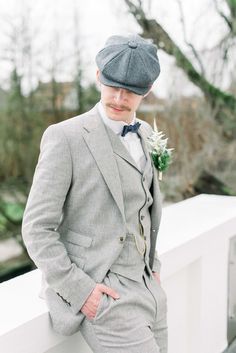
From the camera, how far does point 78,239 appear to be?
1271 mm

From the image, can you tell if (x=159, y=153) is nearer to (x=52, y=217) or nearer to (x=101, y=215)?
(x=101, y=215)

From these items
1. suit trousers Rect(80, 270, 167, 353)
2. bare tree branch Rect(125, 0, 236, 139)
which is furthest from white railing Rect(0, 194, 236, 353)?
bare tree branch Rect(125, 0, 236, 139)

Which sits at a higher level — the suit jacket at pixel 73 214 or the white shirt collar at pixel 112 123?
the white shirt collar at pixel 112 123

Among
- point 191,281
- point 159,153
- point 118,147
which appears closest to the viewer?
point 118,147

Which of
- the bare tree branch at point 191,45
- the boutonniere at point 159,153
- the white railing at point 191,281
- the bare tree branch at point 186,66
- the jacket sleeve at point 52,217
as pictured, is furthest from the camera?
the bare tree branch at point 186,66

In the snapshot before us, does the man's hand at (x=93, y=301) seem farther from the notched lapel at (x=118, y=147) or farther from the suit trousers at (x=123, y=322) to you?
the notched lapel at (x=118, y=147)

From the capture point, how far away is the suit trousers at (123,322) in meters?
1.27

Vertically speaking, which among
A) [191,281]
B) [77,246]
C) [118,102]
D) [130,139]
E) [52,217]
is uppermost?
[118,102]

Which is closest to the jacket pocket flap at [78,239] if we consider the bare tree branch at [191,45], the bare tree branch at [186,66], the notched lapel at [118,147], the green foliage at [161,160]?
the notched lapel at [118,147]

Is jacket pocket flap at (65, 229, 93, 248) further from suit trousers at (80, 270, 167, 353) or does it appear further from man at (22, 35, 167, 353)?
suit trousers at (80, 270, 167, 353)

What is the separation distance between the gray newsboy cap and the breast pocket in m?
0.41

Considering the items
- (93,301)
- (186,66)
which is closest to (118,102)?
(93,301)

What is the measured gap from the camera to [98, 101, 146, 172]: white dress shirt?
52.5 inches

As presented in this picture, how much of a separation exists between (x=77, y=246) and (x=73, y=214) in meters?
0.09
